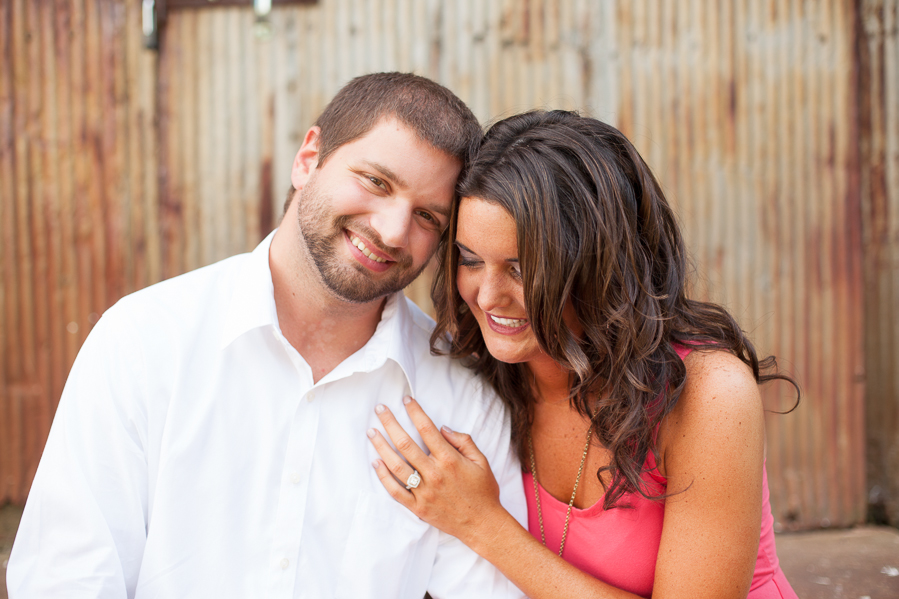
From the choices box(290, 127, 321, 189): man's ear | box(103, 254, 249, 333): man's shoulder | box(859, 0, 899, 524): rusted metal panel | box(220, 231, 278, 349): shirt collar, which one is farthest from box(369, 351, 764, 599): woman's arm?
box(859, 0, 899, 524): rusted metal panel

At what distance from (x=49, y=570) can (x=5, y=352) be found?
6.53 feet

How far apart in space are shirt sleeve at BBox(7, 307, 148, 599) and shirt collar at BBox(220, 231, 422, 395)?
0.92 ft

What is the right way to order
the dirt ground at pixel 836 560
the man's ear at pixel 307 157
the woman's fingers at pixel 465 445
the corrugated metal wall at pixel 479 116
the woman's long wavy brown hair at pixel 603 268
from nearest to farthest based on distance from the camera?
the woman's long wavy brown hair at pixel 603 268 < the woman's fingers at pixel 465 445 < the man's ear at pixel 307 157 < the dirt ground at pixel 836 560 < the corrugated metal wall at pixel 479 116

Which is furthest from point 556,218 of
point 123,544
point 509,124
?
point 123,544

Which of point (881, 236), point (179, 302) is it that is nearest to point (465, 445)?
point (179, 302)

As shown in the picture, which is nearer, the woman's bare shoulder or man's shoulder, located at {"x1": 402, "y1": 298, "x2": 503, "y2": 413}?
the woman's bare shoulder

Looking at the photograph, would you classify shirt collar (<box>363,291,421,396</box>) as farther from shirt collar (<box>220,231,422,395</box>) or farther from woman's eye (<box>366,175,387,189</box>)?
woman's eye (<box>366,175,387,189</box>)

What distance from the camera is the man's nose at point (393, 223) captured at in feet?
5.53

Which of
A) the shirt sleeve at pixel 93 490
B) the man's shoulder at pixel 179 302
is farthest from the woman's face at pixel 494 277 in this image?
the shirt sleeve at pixel 93 490

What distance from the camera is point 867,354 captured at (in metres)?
3.27

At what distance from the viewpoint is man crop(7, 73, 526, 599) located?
1518mm

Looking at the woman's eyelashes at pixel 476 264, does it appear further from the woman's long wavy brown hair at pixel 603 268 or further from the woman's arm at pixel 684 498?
the woman's arm at pixel 684 498

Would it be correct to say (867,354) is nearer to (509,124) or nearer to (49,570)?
(509,124)

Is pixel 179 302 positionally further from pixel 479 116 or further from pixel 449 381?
pixel 479 116
